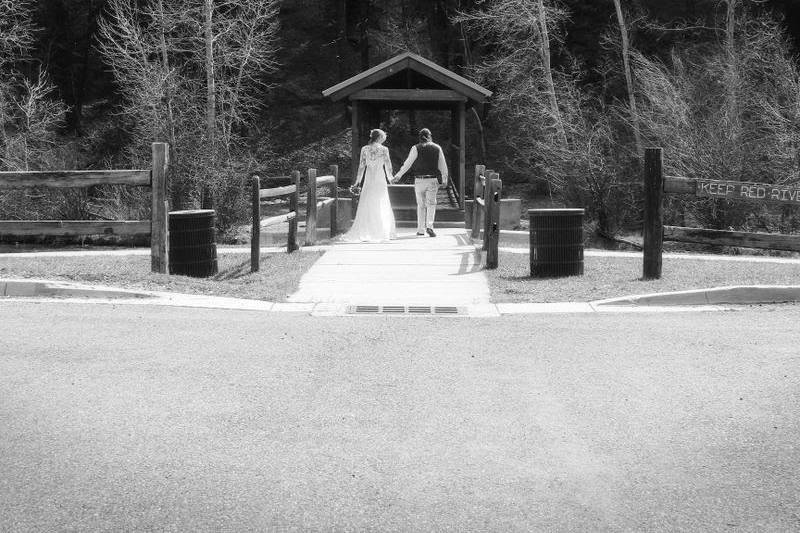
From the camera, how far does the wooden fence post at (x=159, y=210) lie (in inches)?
507

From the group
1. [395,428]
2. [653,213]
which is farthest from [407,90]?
[395,428]

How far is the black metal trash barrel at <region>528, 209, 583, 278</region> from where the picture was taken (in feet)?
44.2

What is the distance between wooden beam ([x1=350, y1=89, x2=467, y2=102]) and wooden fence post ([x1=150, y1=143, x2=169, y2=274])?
13.7 m

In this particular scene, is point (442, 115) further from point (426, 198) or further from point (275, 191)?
point (275, 191)

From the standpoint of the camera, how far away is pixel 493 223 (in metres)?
14.7

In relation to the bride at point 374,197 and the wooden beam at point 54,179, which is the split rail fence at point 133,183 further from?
the bride at point 374,197

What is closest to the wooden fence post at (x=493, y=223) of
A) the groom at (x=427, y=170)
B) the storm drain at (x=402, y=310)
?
the storm drain at (x=402, y=310)

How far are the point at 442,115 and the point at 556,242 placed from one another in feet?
126

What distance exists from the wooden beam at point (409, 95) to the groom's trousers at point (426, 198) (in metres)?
5.83

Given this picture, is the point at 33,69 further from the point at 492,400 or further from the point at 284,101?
the point at 492,400

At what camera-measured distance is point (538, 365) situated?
7883mm

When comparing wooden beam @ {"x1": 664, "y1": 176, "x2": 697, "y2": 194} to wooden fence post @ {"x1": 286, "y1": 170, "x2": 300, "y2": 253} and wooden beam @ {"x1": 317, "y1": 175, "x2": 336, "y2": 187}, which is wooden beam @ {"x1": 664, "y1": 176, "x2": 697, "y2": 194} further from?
wooden beam @ {"x1": 317, "y1": 175, "x2": 336, "y2": 187}

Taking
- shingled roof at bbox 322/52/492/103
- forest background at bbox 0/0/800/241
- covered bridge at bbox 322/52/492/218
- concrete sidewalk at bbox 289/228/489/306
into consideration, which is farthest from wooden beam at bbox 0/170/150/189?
shingled roof at bbox 322/52/492/103

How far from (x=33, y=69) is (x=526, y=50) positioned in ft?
82.3
